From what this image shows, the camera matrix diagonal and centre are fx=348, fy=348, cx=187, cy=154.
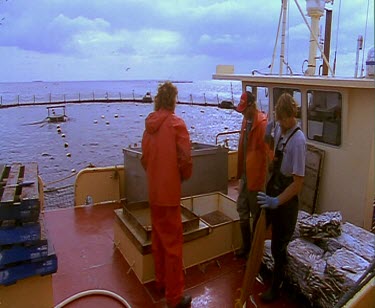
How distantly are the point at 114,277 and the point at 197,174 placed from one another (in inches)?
85.8

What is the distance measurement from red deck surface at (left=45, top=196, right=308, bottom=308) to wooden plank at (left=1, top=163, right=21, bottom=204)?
0.56m

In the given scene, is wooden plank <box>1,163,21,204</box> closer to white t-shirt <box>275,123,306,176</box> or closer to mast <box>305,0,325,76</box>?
white t-shirt <box>275,123,306,176</box>

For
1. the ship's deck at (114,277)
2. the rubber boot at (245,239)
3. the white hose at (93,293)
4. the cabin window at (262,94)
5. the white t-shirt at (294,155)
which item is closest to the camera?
the white t-shirt at (294,155)

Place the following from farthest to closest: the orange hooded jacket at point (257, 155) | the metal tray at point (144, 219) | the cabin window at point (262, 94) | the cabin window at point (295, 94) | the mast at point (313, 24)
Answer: the mast at point (313, 24)
the cabin window at point (262, 94)
the cabin window at point (295, 94)
the metal tray at point (144, 219)
the orange hooded jacket at point (257, 155)

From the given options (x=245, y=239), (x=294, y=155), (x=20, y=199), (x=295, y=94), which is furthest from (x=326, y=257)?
(x=20, y=199)

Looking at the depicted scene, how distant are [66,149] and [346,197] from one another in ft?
82.7

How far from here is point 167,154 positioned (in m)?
2.74

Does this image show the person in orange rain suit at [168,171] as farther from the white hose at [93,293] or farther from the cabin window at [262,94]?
the cabin window at [262,94]

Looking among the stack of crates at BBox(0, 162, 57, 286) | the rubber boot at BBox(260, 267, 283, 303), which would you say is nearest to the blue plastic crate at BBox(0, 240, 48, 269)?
the stack of crates at BBox(0, 162, 57, 286)

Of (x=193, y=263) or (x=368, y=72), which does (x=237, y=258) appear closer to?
(x=193, y=263)

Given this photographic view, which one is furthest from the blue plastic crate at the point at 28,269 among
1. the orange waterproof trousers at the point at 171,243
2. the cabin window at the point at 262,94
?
the cabin window at the point at 262,94

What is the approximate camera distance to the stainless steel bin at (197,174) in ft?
17.1

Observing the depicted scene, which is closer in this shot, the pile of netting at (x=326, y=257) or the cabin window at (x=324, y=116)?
the pile of netting at (x=326, y=257)

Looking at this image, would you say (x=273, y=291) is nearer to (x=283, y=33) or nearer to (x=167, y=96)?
(x=167, y=96)
